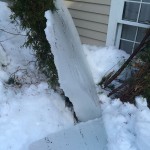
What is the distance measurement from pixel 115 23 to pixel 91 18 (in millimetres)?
447

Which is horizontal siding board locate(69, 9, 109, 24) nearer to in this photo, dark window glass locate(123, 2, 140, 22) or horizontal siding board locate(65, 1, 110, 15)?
horizontal siding board locate(65, 1, 110, 15)

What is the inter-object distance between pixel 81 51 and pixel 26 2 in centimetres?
126

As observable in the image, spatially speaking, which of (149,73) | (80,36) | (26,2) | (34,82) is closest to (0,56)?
(34,82)

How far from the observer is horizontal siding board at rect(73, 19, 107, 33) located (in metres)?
4.43

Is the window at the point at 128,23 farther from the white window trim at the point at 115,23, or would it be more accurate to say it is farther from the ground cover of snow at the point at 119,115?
the ground cover of snow at the point at 119,115

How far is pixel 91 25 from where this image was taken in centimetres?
455

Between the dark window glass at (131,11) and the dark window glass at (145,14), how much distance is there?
0.08 meters

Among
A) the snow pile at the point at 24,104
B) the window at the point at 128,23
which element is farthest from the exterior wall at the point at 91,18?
the snow pile at the point at 24,104

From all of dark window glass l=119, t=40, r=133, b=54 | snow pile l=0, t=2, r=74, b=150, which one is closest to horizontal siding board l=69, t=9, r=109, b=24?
dark window glass l=119, t=40, r=133, b=54

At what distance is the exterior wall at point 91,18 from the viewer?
4.35m

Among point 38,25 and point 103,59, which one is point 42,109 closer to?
point 38,25

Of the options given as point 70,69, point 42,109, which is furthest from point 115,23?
point 42,109

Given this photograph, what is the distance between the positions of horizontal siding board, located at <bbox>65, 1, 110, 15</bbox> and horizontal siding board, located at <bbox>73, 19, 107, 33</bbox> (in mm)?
197

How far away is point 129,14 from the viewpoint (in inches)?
163
